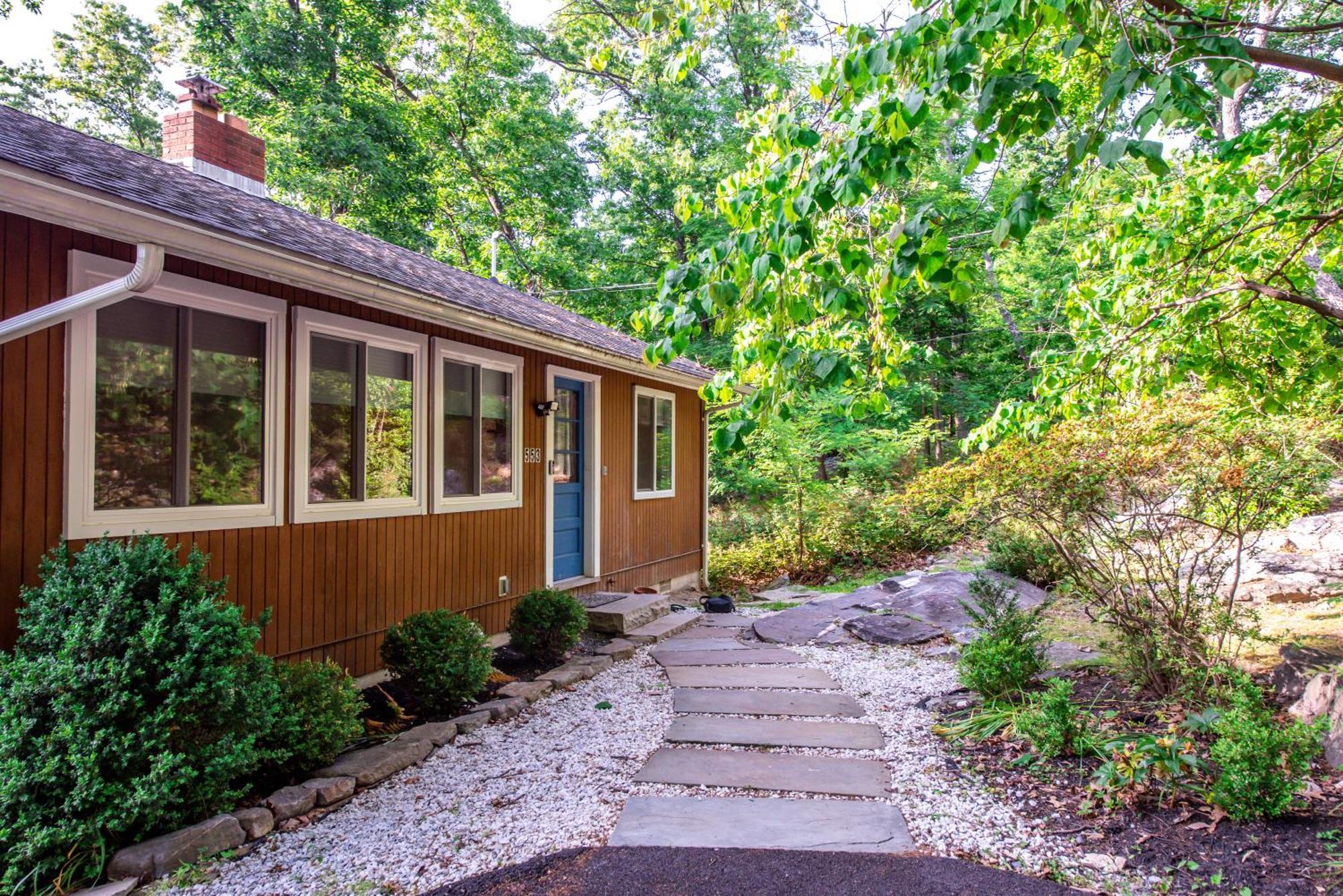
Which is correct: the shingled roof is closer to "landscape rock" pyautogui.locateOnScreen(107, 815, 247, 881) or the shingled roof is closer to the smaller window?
the smaller window

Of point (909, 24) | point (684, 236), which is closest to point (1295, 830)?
point (909, 24)

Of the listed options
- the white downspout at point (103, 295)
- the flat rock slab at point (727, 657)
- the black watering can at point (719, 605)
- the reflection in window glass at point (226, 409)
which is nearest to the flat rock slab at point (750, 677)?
the flat rock slab at point (727, 657)

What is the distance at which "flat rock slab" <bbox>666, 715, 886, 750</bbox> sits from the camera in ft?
13.0

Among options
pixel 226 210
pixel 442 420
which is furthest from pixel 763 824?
pixel 226 210

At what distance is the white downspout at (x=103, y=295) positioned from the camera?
2.92m

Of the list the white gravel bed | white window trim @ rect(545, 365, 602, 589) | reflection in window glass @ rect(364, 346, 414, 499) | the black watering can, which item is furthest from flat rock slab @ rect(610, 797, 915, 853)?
the black watering can

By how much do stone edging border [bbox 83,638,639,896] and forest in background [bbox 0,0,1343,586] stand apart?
7.47 ft

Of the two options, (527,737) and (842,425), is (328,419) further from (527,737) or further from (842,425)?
(842,425)

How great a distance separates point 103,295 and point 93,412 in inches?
24.7

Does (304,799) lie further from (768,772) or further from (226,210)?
(226,210)

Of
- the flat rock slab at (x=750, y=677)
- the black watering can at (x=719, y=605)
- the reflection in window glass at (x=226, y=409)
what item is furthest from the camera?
the black watering can at (x=719, y=605)

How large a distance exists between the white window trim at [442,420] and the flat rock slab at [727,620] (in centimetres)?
229

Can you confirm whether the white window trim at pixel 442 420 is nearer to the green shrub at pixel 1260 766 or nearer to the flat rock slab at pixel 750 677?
the flat rock slab at pixel 750 677

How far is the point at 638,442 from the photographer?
8391 mm
